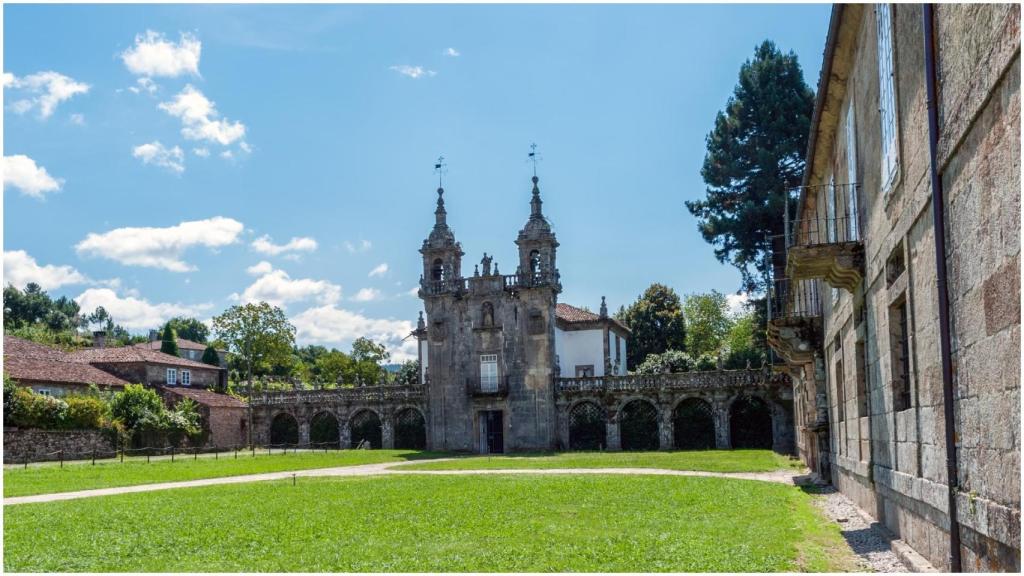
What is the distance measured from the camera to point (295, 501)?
18.8 meters

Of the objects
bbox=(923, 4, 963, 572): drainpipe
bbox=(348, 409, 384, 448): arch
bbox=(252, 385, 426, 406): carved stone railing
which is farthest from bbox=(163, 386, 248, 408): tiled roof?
bbox=(923, 4, 963, 572): drainpipe

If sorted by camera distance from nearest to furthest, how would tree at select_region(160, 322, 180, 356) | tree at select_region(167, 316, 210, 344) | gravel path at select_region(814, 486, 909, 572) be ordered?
1. gravel path at select_region(814, 486, 909, 572)
2. tree at select_region(160, 322, 180, 356)
3. tree at select_region(167, 316, 210, 344)

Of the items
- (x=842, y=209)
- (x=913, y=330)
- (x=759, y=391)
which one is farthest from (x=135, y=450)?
(x=913, y=330)

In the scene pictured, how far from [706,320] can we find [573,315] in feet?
81.9

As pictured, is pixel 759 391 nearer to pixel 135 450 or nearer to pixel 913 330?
pixel 135 450

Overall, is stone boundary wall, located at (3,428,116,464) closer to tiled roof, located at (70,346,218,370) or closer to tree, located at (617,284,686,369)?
tiled roof, located at (70,346,218,370)

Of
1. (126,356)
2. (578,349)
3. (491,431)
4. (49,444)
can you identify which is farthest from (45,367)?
(578,349)

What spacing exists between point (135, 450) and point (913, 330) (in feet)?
128

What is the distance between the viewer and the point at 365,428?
54.2 metres

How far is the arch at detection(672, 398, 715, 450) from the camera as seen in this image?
47.3 m

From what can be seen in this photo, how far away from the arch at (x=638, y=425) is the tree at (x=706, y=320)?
1150 inches

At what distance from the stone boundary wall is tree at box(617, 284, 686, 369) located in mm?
37847

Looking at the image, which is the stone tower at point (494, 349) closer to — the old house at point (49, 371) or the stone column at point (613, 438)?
the stone column at point (613, 438)

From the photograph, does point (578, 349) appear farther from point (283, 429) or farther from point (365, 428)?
point (283, 429)
